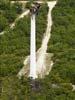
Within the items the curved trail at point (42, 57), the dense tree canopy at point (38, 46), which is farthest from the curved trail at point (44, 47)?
the dense tree canopy at point (38, 46)

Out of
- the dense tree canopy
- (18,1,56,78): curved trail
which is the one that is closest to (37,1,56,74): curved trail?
(18,1,56,78): curved trail

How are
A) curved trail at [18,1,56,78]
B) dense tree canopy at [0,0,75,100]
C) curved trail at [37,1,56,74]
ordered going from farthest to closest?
curved trail at [37,1,56,74]
curved trail at [18,1,56,78]
dense tree canopy at [0,0,75,100]

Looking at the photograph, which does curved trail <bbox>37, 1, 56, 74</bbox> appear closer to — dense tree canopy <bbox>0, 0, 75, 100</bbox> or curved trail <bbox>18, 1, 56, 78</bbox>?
curved trail <bbox>18, 1, 56, 78</bbox>

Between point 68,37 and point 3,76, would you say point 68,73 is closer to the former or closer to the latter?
point 3,76

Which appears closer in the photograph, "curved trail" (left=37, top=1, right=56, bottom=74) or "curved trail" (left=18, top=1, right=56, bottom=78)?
"curved trail" (left=18, top=1, right=56, bottom=78)

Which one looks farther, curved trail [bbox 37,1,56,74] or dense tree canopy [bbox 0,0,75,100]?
curved trail [bbox 37,1,56,74]

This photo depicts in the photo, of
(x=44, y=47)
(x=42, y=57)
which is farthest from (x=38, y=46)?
(x=42, y=57)

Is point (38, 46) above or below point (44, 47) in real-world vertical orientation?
above

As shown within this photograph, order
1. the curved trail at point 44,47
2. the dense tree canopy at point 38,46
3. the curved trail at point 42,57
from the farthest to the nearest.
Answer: the curved trail at point 44,47 → the curved trail at point 42,57 → the dense tree canopy at point 38,46

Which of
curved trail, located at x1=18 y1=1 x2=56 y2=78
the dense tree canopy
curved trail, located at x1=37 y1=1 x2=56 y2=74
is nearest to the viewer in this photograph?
the dense tree canopy

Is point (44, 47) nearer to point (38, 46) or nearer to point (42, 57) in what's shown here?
point (38, 46)

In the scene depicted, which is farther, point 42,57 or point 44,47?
point 44,47

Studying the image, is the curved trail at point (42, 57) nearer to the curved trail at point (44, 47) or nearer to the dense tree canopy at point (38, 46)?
the curved trail at point (44, 47)
